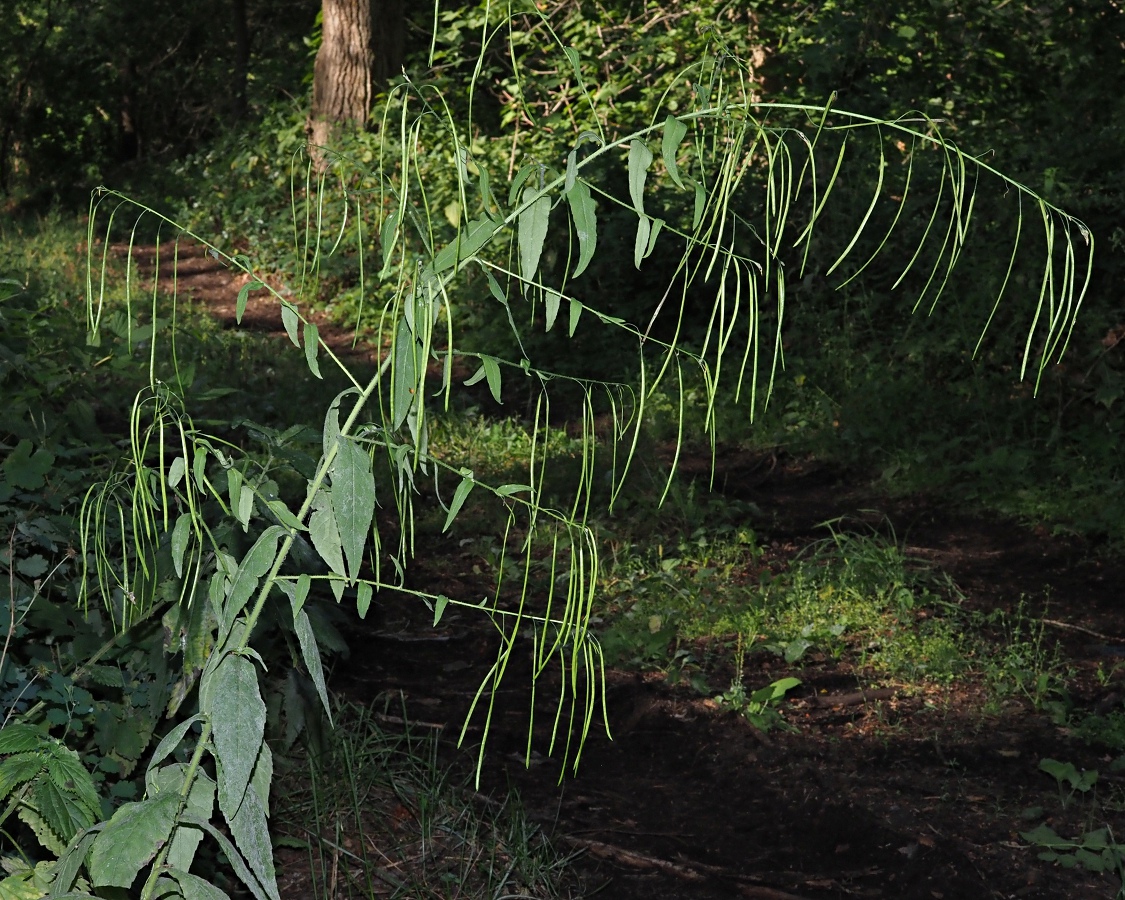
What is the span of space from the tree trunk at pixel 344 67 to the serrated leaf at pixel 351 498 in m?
9.21

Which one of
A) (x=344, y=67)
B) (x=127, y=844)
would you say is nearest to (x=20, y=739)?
(x=127, y=844)

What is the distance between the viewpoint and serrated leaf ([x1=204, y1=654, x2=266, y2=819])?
1145 millimetres

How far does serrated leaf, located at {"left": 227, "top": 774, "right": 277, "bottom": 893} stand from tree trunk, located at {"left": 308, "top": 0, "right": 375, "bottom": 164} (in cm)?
925

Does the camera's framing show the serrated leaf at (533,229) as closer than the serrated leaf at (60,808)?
Yes

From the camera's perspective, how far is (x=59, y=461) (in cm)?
300

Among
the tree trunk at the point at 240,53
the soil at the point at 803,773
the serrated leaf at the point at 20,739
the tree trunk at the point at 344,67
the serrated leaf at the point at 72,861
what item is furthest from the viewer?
the tree trunk at the point at 240,53

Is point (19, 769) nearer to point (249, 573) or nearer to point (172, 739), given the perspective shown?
point (172, 739)

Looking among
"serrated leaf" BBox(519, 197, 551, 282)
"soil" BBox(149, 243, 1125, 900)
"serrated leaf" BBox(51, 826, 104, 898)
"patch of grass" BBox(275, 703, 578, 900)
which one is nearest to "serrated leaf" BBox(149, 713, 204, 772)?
"serrated leaf" BBox(51, 826, 104, 898)

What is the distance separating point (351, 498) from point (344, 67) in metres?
9.51

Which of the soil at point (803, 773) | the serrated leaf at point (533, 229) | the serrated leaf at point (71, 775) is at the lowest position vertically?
the soil at point (803, 773)

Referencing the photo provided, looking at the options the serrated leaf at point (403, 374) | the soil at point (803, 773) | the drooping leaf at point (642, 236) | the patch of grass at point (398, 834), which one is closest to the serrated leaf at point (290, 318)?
the serrated leaf at point (403, 374)

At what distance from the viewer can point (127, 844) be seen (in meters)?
1.20

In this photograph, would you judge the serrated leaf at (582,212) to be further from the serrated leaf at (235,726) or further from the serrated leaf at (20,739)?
the serrated leaf at (20,739)

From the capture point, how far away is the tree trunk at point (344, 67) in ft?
32.5
